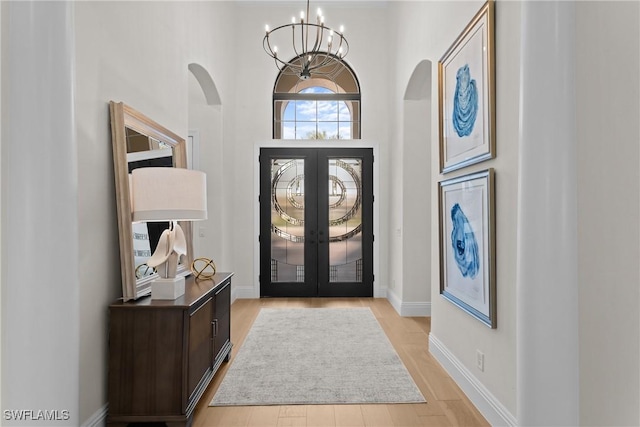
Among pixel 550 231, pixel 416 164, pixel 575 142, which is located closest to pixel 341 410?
pixel 550 231

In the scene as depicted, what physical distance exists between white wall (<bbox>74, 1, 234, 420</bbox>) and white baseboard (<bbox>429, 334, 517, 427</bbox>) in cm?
211

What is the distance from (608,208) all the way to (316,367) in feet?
Result: 7.22

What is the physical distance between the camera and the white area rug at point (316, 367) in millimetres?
2410

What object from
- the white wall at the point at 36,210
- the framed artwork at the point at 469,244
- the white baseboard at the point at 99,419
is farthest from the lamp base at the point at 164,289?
the framed artwork at the point at 469,244

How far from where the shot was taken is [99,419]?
75.7 inches

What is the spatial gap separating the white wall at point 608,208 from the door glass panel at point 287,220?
406 cm

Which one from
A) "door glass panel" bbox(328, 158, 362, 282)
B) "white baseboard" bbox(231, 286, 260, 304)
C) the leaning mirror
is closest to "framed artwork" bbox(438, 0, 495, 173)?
the leaning mirror

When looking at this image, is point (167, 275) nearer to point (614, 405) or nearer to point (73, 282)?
point (73, 282)

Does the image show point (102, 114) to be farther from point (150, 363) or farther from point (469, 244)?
point (469, 244)

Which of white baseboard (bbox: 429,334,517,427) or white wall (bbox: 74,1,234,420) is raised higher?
white wall (bbox: 74,1,234,420)

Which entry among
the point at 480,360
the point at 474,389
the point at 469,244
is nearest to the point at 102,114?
the point at 469,244

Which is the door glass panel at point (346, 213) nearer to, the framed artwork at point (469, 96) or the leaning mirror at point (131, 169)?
the framed artwork at point (469, 96)

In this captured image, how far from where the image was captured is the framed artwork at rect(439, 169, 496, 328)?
83.4 inches

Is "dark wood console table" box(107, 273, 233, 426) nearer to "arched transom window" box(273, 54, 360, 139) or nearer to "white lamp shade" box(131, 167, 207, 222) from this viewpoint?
"white lamp shade" box(131, 167, 207, 222)
